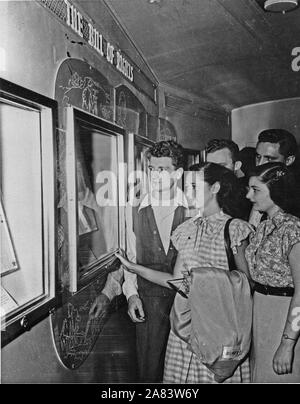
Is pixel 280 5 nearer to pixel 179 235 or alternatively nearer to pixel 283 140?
pixel 283 140

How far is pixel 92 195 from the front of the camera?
1357mm

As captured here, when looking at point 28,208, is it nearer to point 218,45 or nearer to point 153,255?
point 153,255

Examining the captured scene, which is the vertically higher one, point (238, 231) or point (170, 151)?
point (170, 151)

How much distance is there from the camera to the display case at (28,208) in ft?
4.07

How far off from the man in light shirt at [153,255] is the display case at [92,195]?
0.17 ft

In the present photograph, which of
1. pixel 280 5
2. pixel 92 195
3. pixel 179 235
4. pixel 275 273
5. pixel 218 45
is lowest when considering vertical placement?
pixel 275 273

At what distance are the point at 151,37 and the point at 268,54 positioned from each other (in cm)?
38

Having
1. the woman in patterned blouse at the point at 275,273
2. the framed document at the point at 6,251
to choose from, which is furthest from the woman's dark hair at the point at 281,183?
the framed document at the point at 6,251

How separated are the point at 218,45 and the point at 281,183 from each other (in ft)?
1.60

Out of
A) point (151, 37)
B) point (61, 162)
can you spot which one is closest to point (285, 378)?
point (61, 162)

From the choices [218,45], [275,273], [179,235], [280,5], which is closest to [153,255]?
[179,235]

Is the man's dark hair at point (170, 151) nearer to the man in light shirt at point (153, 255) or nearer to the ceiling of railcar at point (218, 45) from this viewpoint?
the man in light shirt at point (153, 255)

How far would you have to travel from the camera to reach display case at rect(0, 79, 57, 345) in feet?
4.07

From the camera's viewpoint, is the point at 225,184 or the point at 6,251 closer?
the point at 6,251
